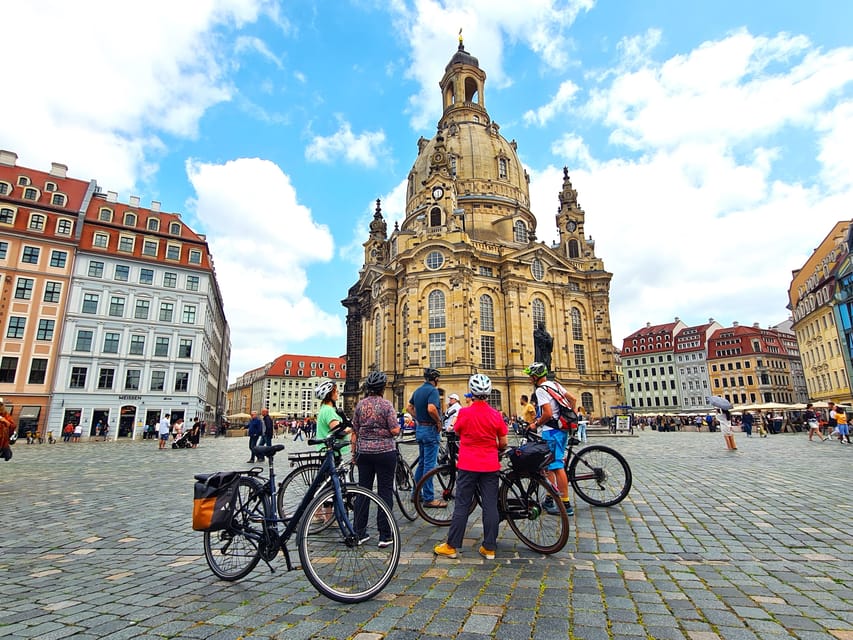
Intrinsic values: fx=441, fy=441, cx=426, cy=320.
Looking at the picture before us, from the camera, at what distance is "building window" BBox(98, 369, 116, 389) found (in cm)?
3628

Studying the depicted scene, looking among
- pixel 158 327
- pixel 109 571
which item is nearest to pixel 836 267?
pixel 109 571

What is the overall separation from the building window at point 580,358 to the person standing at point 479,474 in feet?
164

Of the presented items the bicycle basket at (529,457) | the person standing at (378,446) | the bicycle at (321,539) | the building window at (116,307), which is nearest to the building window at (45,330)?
the building window at (116,307)

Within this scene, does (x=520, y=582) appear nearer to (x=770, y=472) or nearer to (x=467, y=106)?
(x=770, y=472)

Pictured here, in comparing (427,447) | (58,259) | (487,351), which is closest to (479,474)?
(427,447)

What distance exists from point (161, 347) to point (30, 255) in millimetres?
11832

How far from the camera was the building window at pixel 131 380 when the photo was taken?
37281 mm

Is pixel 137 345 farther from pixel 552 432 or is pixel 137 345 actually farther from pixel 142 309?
pixel 552 432

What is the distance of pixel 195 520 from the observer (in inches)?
149

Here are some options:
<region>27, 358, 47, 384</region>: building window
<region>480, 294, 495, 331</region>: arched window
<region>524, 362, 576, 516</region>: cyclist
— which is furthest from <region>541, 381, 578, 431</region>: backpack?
<region>27, 358, 47, 384</region>: building window

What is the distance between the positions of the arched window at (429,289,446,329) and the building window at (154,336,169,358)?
2462cm

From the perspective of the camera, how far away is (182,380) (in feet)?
131

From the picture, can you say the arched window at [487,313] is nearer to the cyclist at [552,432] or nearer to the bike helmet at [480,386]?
the cyclist at [552,432]

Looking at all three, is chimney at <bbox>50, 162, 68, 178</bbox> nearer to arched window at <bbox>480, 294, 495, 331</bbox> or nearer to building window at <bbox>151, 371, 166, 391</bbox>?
building window at <bbox>151, 371, 166, 391</bbox>
